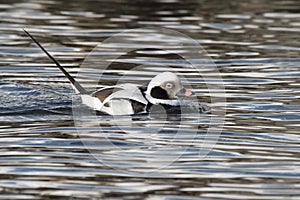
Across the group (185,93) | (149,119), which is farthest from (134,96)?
(185,93)

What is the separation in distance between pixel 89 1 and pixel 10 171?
10685mm

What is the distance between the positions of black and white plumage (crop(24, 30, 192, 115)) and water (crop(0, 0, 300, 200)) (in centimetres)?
16

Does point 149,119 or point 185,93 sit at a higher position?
point 185,93

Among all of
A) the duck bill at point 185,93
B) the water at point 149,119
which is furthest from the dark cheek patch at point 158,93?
the water at point 149,119

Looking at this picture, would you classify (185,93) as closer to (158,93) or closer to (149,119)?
(158,93)

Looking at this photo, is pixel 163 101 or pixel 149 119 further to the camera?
pixel 163 101

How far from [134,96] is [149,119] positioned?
0.36 meters

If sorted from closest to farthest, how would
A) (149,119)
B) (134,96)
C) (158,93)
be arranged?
1. (149,119)
2. (134,96)
3. (158,93)

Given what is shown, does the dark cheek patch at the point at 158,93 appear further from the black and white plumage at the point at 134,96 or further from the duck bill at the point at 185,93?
the duck bill at the point at 185,93

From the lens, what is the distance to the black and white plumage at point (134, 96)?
10.8 metres

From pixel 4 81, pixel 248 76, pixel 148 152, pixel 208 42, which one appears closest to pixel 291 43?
pixel 208 42

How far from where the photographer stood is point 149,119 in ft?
34.9

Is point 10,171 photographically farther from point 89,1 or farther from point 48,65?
point 89,1

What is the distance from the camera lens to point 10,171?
834cm
